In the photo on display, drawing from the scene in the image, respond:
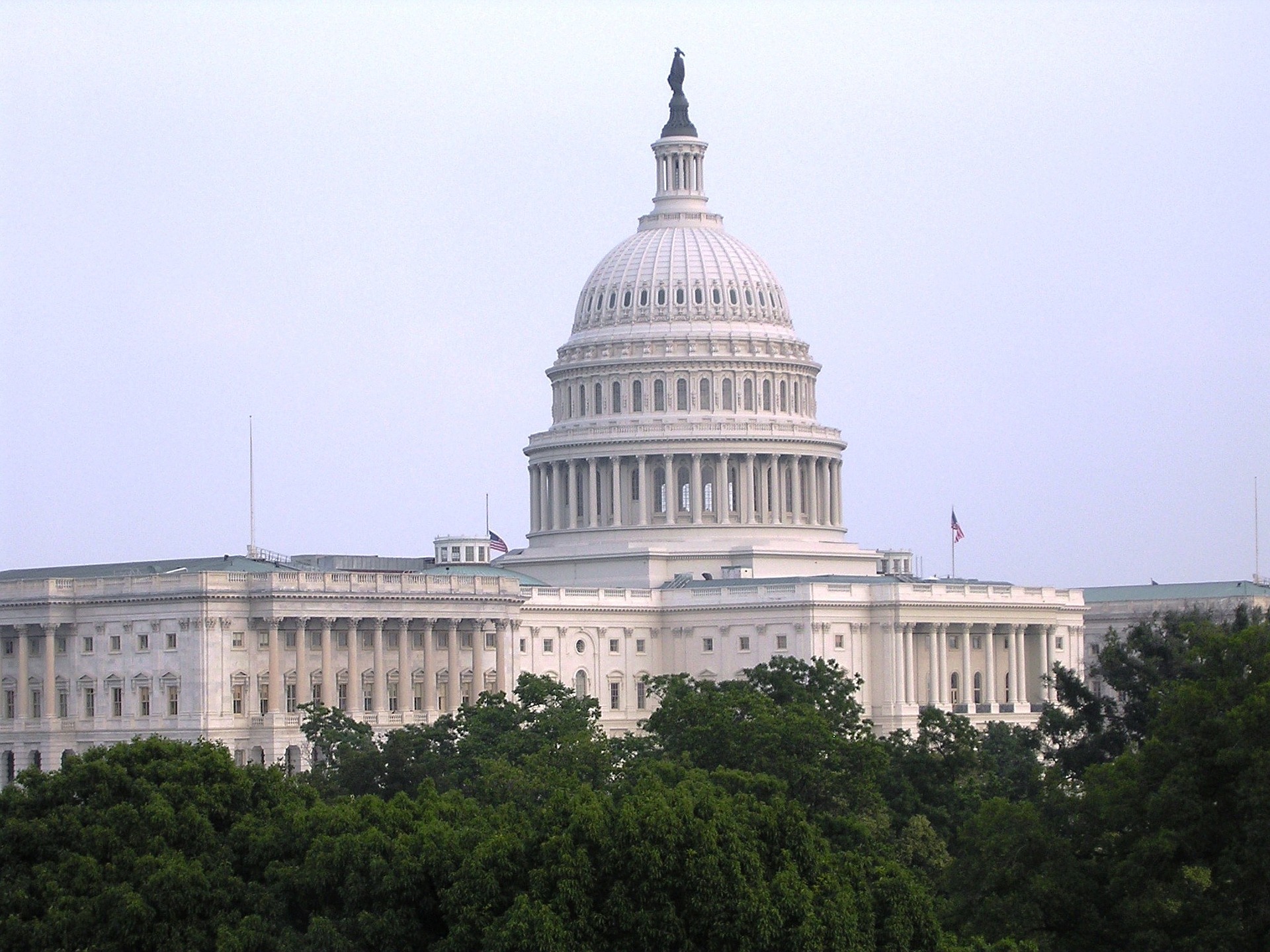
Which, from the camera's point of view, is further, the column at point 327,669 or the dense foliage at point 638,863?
the column at point 327,669

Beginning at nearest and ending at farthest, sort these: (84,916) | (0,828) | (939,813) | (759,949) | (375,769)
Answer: (759,949) → (84,916) → (0,828) → (939,813) → (375,769)

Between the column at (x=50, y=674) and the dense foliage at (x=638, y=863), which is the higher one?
the column at (x=50, y=674)

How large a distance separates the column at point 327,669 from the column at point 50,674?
49.7 ft

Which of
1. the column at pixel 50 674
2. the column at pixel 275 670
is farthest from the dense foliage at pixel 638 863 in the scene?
the column at pixel 50 674

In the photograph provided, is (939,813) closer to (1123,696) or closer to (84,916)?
(1123,696)

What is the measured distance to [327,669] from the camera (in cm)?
19638

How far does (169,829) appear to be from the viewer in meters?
108

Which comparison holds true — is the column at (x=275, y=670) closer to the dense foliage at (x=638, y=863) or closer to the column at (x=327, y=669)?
the column at (x=327, y=669)

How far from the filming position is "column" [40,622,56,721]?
19300 cm

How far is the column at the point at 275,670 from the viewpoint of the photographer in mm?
192750

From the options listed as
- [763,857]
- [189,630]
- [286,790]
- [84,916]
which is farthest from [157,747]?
[189,630]

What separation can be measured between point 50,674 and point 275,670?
13.3 meters

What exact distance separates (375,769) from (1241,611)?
42564 mm

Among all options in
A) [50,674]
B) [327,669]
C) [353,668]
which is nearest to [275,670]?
[327,669]
